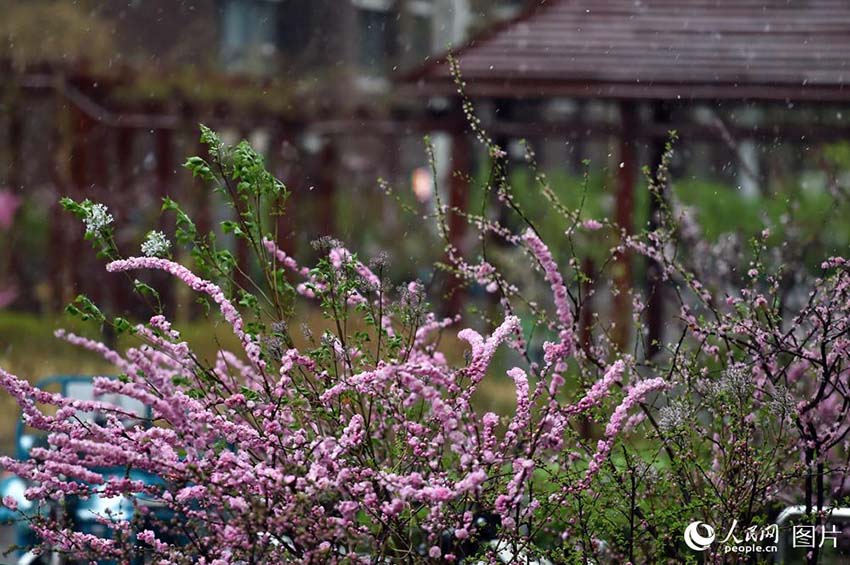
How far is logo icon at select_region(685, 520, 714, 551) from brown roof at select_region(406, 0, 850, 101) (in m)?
5.20

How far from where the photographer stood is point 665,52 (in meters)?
8.56

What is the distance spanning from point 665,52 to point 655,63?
0.57 ft

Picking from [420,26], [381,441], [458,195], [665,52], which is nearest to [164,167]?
A: [458,195]

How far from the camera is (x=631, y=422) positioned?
136 inches

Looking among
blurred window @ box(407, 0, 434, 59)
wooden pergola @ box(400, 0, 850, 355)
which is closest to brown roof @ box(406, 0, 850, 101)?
wooden pergola @ box(400, 0, 850, 355)

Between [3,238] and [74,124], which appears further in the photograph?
[3,238]

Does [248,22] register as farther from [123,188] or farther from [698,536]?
[698,536]

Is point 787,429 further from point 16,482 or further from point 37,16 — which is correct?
point 37,16

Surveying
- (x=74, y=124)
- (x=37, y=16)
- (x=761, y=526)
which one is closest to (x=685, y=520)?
(x=761, y=526)

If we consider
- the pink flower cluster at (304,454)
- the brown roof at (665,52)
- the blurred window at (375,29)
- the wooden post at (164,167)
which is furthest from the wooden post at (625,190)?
the blurred window at (375,29)

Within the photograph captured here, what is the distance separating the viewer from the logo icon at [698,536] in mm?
3141

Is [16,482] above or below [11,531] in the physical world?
below

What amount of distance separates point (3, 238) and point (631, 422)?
41.8 ft

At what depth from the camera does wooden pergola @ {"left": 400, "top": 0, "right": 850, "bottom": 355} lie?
26.8 ft
